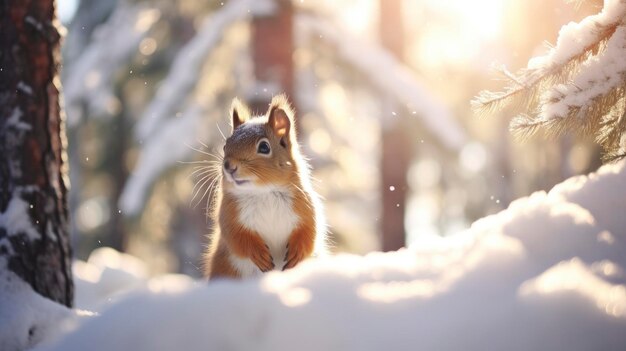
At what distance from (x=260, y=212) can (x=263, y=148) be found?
0.33 meters

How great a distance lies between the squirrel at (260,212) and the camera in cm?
306

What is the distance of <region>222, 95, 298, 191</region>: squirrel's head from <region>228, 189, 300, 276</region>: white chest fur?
0.20 feet

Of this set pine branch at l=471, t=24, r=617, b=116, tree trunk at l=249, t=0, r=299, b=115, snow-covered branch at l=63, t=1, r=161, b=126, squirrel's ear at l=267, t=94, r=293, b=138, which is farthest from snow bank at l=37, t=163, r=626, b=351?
snow-covered branch at l=63, t=1, r=161, b=126

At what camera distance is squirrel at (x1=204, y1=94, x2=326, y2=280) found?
306cm

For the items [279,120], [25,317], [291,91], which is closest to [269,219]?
[279,120]

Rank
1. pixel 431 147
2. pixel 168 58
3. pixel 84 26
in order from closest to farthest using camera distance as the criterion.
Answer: pixel 431 147, pixel 168 58, pixel 84 26

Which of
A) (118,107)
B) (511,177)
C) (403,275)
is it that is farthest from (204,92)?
(511,177)

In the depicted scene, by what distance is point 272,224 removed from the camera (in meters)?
3.12

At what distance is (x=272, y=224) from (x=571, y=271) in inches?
72.5

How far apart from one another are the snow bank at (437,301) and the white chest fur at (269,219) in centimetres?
124

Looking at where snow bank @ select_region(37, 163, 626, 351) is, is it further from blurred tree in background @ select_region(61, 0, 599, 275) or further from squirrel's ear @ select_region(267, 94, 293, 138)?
blurred tree in background @ select_region(61, 0, 599, 275)

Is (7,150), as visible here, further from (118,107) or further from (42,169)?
(118,107)

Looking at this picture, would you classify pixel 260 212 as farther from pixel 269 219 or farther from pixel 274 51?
pixel 274 51

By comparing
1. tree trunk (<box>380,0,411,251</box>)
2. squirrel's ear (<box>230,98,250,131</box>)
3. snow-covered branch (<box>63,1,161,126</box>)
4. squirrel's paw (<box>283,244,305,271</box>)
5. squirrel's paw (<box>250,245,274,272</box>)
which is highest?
snow-covered branch (<box>63,1,161,126</box>)
